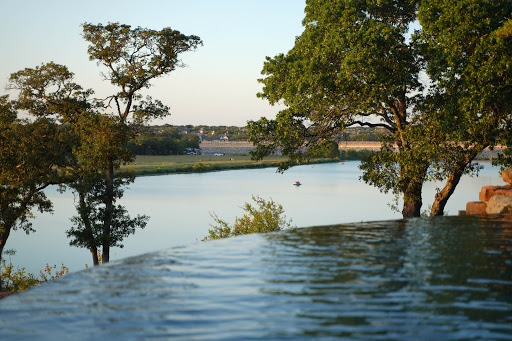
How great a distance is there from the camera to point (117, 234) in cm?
2848

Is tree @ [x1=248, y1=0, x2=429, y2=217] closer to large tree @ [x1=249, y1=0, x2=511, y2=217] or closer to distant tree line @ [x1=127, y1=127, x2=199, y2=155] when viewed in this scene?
large tree @ [x1=249, y1=0, x2=511, y2=217]

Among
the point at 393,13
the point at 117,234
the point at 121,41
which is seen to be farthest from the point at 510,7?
the point at 117,234

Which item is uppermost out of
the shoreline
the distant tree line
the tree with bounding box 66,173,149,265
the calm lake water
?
the distant tree line

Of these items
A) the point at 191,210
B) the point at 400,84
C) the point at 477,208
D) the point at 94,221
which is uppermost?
the point at 400,84

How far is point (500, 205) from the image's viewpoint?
52.7 feet

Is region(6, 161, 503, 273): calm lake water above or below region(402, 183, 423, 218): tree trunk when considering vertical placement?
below

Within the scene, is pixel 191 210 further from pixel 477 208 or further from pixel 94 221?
pixel 477 208

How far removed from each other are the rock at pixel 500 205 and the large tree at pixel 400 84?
233 centimetres

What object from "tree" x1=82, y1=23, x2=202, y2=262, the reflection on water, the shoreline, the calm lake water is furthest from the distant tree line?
the reflection on water

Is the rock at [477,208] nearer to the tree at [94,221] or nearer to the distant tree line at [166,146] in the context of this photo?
the tree at [94,221]

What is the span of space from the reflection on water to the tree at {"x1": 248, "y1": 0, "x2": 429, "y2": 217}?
34.0 feet

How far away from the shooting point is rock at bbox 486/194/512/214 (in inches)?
622

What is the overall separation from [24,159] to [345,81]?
17.1 m

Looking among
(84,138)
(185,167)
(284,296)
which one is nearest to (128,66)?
(84,138)
